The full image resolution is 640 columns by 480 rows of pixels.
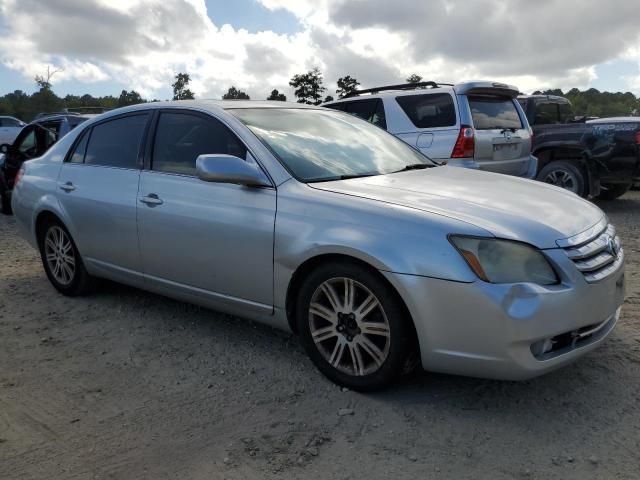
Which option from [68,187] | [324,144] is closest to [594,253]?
[324,144]

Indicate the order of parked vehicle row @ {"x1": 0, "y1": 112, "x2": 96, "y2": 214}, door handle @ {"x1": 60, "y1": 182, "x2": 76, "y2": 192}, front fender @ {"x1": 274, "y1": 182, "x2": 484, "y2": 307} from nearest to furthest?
front fender @ {"x1": 274, "y1": 182, "x2": 484, "y2": 307}, door handle @ {"x1": 60, "y1": 182, "x2": 76, "y2": 192}, parked vehicle row @ {"x1": 0, "y1": 112, "x2": 96, "y2": 214}

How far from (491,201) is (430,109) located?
4.83m

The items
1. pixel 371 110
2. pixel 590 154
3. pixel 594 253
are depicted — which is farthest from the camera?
pixel 590 154

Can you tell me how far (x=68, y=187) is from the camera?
16.2 ft

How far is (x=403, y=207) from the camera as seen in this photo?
3125 millimetres

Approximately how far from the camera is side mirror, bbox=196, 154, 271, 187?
3.49m

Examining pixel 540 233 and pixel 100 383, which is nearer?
pixel 540 233

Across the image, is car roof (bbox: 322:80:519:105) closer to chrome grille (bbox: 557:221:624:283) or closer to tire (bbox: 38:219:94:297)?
chrome grille (bbox: 557:221:624:283)

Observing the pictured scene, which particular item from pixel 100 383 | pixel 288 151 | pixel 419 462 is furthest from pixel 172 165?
pixel 419 462

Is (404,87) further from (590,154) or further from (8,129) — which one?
(8,129)

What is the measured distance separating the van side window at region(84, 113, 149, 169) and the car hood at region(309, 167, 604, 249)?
1.73 m

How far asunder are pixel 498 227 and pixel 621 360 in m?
1.33

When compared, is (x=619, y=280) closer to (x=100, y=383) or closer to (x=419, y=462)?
(x=419, y=462)

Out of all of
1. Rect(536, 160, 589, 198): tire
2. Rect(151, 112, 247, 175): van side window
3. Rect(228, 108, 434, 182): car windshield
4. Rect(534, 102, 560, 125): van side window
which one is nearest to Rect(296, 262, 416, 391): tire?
Rect(228, 108, 434, 182): car windshield
